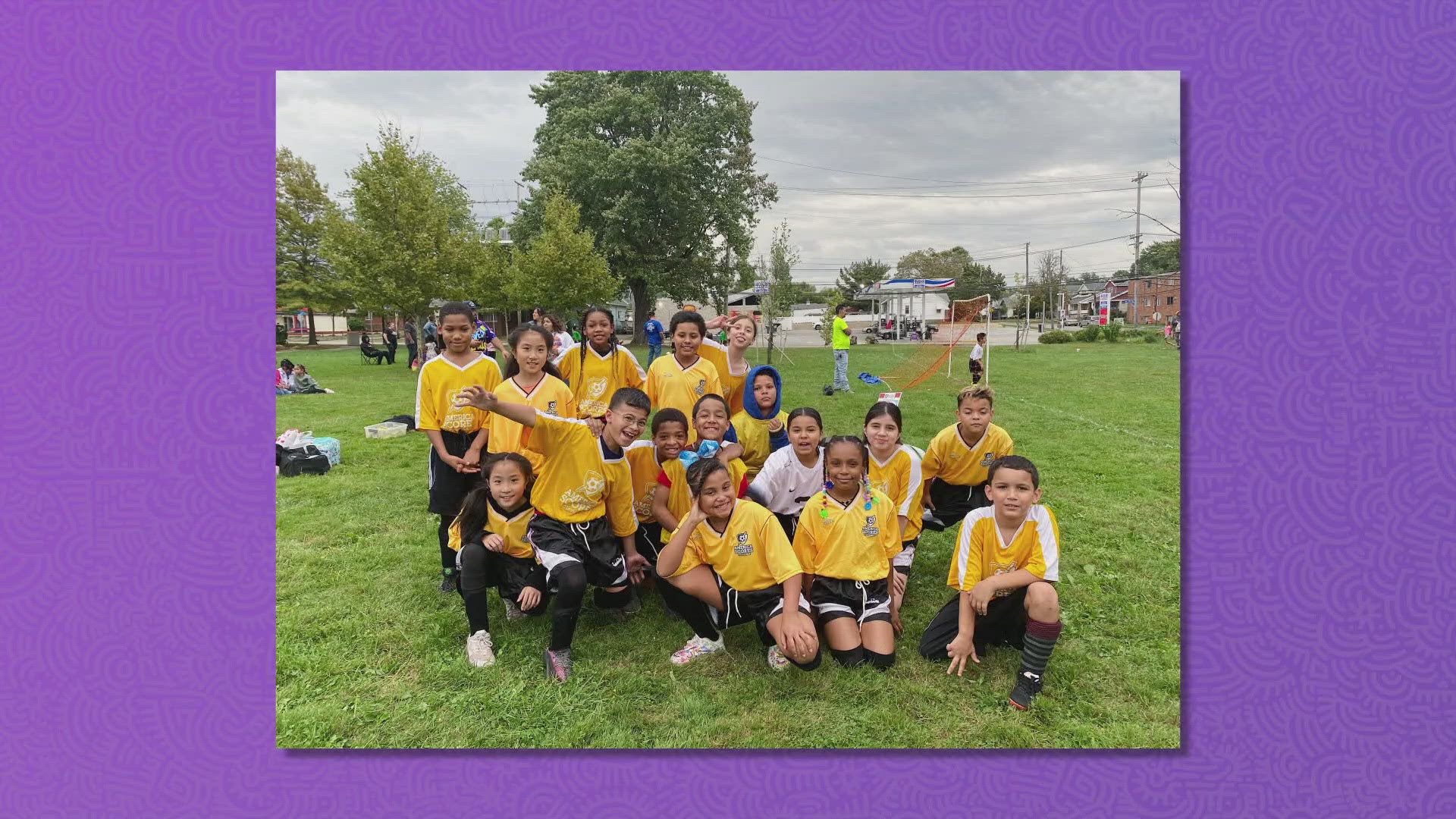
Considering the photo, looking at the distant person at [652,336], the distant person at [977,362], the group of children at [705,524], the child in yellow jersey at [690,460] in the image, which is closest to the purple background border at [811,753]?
the group of children at [705,524]

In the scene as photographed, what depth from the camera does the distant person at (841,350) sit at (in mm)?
9039

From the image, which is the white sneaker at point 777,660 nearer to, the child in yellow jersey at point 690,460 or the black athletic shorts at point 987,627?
the black athletic shorts at point 987,627

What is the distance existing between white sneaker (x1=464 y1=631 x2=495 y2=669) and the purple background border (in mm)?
472

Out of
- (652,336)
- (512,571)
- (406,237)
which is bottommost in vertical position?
(512,571)

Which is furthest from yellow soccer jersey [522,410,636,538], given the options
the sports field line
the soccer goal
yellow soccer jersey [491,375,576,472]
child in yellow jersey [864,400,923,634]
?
the sports field line

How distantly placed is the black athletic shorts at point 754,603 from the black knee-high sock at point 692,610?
9cm

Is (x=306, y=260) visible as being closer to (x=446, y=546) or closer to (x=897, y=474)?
(x=446, y=546)

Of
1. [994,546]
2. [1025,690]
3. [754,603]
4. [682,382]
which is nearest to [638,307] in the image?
[682,382]

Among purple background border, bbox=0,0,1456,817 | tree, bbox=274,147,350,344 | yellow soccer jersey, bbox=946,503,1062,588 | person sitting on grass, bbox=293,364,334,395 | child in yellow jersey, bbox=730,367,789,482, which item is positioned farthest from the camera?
person sitting on grass, bbox=293,364,334,395

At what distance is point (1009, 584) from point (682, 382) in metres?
1.84

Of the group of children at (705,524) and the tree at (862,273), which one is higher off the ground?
the tree at (862,273)

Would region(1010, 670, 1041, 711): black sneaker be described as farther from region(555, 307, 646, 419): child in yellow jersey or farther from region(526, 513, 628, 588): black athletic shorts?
region(555, 307, 646, 419): child in yellow jersey

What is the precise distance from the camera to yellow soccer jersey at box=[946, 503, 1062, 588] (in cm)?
257

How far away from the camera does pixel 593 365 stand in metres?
3.59
